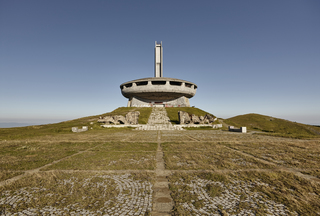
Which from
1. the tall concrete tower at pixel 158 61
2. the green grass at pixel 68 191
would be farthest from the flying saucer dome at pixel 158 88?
the green grass at pixel 68 191

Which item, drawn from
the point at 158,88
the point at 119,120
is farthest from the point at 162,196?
the point at 158,88

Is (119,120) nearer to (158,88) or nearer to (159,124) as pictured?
(159,124)

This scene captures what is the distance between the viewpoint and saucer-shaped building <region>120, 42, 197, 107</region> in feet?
205

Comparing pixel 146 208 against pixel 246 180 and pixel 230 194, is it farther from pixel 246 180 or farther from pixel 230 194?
pixel 246 180

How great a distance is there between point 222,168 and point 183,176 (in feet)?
7.20

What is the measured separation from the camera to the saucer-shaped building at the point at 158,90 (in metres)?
62.6

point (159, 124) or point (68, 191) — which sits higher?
point (159, 124)

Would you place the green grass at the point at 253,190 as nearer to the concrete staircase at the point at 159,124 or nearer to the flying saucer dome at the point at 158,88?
the concrete staircase at the point at 159,124

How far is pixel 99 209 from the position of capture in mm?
3717

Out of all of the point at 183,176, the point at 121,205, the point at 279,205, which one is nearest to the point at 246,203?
the point at 279,205

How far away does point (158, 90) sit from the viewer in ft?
204

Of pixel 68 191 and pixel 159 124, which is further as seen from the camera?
pixel 159 124

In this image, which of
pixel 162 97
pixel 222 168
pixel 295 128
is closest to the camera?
pixel 222 168

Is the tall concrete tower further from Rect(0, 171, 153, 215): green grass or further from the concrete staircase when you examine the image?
Rect(0, 171, 153, 215): green grass
